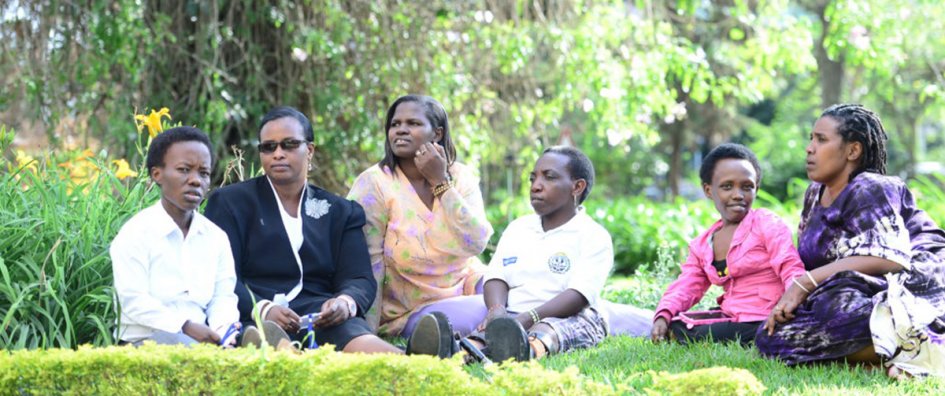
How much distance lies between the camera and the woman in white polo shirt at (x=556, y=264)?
5.27 metres

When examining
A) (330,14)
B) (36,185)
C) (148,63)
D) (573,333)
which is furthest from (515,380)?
(148,63)

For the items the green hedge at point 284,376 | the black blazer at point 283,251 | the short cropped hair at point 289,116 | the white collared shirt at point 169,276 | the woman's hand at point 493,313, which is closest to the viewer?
the green hedge at point 284,376

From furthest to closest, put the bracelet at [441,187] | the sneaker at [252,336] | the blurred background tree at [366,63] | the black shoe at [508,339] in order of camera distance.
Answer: the blurred background tree at [366,63]
the bracelet at [441,187]
the black shoe at [508,339]
the sneaker at [252,336]

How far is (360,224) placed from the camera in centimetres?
534

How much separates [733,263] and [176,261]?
2.74m

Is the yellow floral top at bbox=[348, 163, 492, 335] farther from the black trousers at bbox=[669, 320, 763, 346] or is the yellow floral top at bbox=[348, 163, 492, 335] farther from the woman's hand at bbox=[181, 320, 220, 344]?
the woman's hand at bbox=[181, 320, 220, 344]

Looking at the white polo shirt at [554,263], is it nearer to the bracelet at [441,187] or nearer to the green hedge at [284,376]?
the bracelet at [441,187]

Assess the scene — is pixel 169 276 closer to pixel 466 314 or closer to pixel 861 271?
pixel 466 314

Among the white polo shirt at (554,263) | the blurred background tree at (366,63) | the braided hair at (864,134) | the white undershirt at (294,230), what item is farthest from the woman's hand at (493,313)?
the blurred background tree at (366,63)

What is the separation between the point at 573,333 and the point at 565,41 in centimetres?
466

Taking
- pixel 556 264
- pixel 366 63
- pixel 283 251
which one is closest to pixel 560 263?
pixel 556 264

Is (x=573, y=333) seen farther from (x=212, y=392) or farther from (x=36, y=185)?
(x=36, y=185)

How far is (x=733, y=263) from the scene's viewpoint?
536cm

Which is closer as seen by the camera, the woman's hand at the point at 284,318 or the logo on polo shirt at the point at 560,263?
the woman's hand at the point at 284,318
